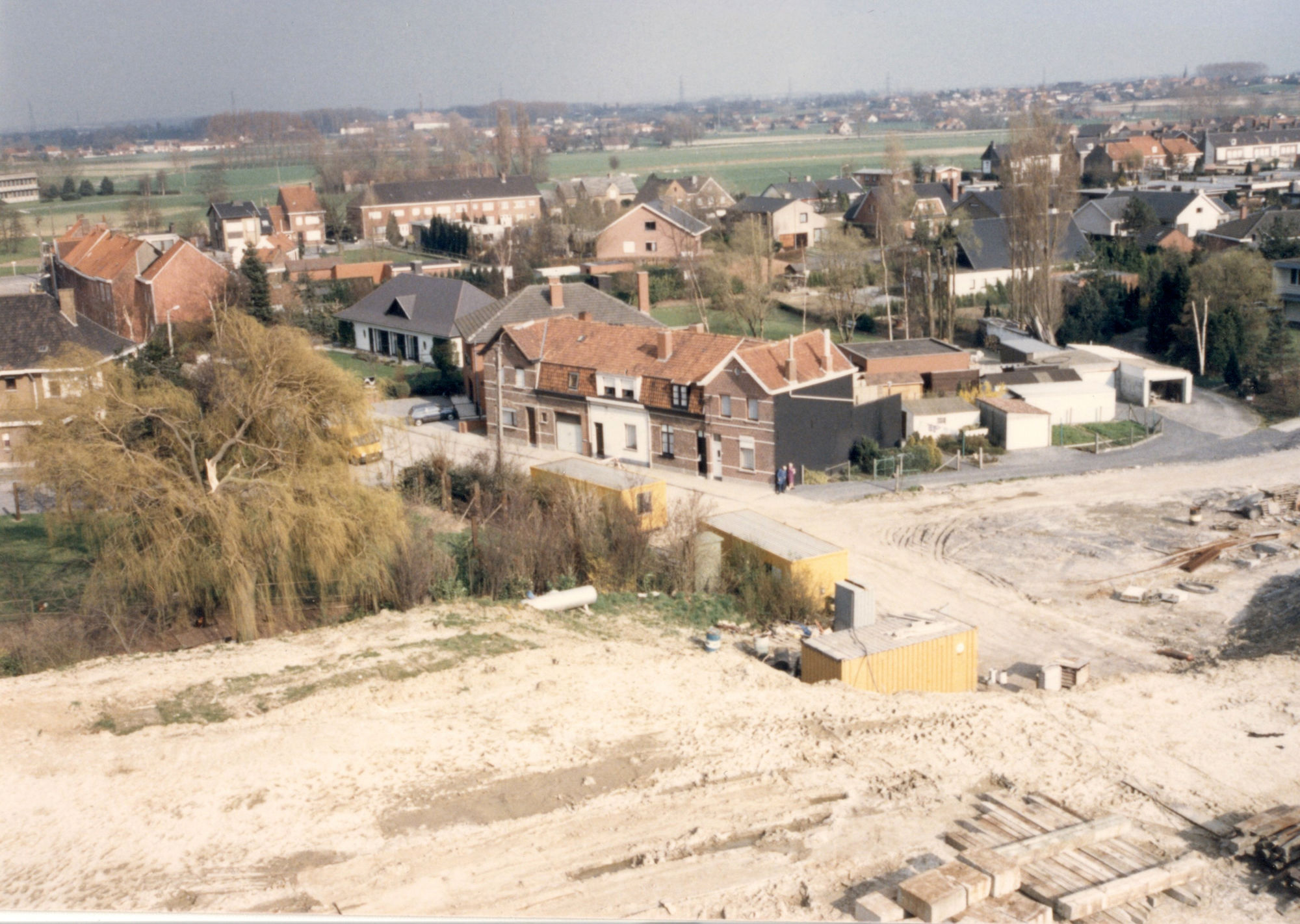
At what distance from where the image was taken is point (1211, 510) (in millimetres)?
19938

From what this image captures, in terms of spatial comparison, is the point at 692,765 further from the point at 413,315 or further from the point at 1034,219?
the point at 413,315

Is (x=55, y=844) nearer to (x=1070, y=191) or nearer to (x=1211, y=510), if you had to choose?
(x=1211, y=510)

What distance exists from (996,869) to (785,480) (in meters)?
13.6

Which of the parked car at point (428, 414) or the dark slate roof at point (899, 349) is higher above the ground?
the dark slate roof at point (899, 349)

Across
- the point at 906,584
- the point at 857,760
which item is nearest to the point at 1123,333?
the point at 906,584

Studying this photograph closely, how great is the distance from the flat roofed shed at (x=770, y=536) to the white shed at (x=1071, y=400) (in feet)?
33.2

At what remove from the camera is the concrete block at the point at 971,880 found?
27.0 ft

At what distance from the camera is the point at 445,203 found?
63.2 m

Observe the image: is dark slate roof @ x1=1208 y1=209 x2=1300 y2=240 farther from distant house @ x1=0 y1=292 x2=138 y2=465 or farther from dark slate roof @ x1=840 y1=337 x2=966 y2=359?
distant house @ x1=0 y1=292 x2=138 y2=465

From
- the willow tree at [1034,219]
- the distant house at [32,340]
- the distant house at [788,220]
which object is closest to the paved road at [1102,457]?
the willow tree at [1034,219]

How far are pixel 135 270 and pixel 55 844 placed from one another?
2947cm

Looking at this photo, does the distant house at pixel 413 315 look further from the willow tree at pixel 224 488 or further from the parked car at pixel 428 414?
the willow tree at pixel 224 488

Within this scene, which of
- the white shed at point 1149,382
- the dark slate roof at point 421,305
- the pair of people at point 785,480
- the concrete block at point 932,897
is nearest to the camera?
the concrete block at point 932,897

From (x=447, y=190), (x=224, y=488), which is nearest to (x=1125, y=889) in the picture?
(x=224, y=488)
